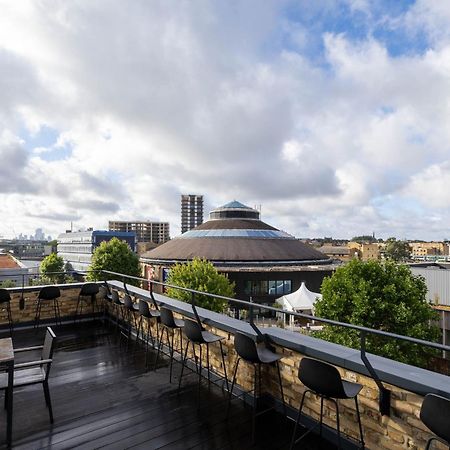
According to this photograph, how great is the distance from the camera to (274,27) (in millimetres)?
8023

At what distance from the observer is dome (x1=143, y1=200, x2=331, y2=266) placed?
3769 cm

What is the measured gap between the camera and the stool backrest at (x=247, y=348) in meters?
2.92

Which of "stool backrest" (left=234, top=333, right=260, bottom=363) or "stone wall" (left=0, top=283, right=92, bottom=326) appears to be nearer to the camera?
"stool backrest" (left=234, top=333, right=260, bottom=363)

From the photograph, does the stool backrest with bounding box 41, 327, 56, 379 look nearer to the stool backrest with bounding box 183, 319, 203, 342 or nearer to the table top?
the table top

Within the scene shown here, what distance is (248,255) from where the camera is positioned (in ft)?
124

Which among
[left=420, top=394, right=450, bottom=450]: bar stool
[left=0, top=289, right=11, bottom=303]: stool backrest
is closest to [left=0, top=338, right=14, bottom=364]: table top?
[left=420, top=394, right=450, bottom=450]: bar stool

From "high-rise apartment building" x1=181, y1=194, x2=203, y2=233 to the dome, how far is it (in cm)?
10389

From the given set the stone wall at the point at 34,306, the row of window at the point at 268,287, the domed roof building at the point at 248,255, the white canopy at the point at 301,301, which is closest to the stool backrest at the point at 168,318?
the stone wall at the point at 34,306

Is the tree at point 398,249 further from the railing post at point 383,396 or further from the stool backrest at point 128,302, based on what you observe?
the railing post at point 383,396

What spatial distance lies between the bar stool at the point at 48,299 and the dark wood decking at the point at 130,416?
2581mm

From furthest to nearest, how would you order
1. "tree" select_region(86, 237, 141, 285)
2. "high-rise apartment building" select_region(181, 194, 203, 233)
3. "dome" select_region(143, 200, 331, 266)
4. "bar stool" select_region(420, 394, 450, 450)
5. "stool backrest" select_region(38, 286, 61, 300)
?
"high-rise apartment building" select_region(181, 194, 203, 233) < "dome" select_region(143, 200, 331, 266) < "tree" select_region(86, 237, 141, 285) < "stool backrest" select_region(38, 286, 61, 300) < "bar stool" select_region(420, 394, 450, 450)

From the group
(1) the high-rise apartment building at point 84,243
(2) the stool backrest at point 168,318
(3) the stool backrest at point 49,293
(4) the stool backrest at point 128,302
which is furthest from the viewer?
(1) the high-rise apartment building at point 84,243

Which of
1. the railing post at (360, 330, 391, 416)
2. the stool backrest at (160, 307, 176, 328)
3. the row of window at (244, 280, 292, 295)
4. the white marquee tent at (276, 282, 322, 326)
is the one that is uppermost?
A: the stool backrest at (160, 307, 176, 328)

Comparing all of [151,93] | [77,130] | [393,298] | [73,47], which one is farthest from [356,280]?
[77,130]
